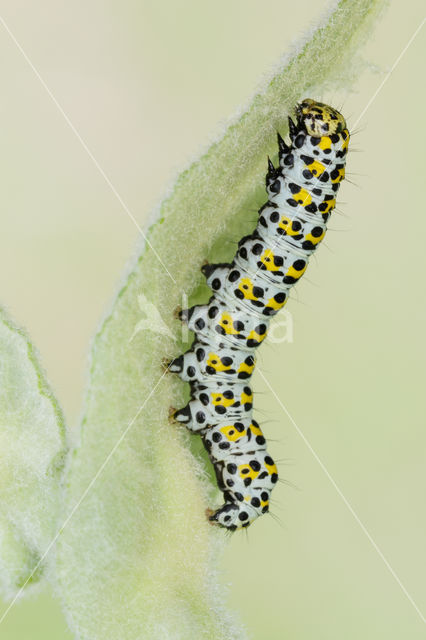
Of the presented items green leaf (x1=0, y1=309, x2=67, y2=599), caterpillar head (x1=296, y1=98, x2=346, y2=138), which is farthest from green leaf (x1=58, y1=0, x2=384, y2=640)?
caterpillar head (x1=296, y1=98, x2=346, y2=138)

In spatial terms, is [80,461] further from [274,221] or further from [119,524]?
[274,221]

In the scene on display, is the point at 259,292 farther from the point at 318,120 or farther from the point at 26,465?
the point at 26,465

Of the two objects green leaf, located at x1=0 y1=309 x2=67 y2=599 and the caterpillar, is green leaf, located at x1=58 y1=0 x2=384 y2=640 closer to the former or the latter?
green leaf, located at x1=0 y1=309 x2=67 y2=599

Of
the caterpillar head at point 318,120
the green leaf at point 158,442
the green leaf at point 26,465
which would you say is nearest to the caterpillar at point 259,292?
the caterpillar head at point 318,120

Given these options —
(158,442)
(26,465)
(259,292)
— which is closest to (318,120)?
(259,292)

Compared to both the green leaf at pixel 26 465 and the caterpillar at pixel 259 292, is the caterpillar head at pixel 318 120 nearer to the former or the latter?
the caterpillar at pixel 259 292

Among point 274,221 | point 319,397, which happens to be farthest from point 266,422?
point 274,221
